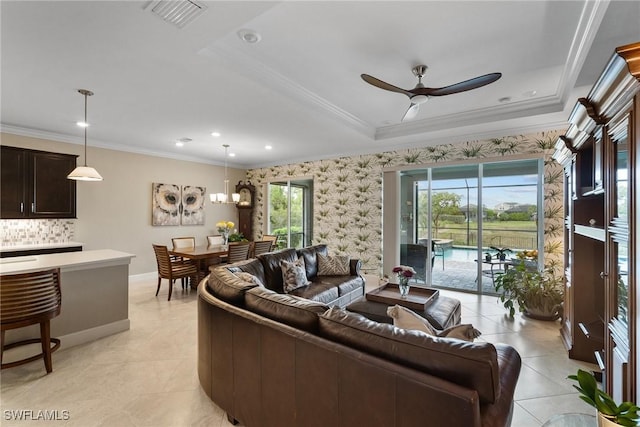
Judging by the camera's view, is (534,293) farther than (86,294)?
Yes

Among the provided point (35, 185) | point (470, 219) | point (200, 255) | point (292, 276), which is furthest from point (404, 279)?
point (35, 185)

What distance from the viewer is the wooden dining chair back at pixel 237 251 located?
480 cm

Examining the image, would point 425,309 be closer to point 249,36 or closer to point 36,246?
point 249,36

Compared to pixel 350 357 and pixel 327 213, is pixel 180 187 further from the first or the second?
pixel 350 357

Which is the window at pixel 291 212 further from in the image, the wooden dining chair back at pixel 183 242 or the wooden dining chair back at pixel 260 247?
the wooden dining chair back at pixel 183 242

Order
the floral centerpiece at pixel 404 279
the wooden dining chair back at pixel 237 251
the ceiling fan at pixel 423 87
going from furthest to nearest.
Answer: the wooden dining chair back at pixel 237 251
the floral centerpiece at pixel 404 279
the ceiling fan at pixel 423 87

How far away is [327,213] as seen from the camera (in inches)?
264

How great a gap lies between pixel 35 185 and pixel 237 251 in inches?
131

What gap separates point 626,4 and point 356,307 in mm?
3118

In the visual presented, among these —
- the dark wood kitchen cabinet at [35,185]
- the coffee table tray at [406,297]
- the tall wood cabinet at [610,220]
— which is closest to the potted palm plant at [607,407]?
the tall wood cabinet at [610,220]

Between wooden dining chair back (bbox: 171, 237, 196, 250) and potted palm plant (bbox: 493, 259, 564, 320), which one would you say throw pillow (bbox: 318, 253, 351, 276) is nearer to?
potted palm plant (bbox: 493, 259, 564, 320)

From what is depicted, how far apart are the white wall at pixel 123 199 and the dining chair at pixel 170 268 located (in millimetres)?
1644

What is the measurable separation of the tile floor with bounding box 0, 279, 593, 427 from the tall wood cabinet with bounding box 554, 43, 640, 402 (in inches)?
15.6

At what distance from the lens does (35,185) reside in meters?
4.51
